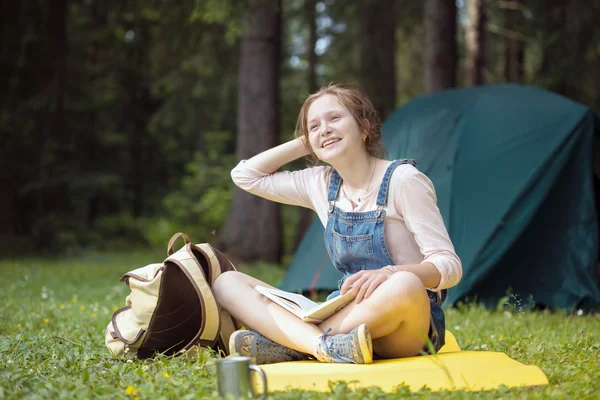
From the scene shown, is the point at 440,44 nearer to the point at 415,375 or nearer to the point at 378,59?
the point at 378,59

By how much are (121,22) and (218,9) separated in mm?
5552

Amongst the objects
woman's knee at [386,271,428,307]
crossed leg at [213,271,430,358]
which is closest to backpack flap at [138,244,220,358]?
crossed leg at [213,271,430,358]

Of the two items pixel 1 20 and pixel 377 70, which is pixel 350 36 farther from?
pixel 1 20

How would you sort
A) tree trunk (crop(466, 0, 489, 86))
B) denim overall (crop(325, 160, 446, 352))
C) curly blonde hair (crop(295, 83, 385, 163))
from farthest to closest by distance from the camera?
tree trunk (crop(466, 0, 489, 86)) → curly blonde hair (crop(295, 83, 385, 163)) → denim overall (crop(325, 160, 446, 352))

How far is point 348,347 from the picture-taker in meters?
2.77

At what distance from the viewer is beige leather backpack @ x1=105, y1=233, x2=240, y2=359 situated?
10.4ft

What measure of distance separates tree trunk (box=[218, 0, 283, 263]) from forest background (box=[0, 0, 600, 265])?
2 cm

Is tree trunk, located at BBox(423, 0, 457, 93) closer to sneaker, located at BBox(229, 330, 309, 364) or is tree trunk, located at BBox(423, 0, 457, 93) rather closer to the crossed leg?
the crossed leg

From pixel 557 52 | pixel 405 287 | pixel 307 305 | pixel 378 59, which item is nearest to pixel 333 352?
pixel 307 305

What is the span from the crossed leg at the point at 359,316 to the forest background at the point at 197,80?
4.35 m

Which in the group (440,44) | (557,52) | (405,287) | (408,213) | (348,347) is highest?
(440,44)

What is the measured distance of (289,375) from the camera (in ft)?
8.65

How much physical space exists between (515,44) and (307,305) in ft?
31.1

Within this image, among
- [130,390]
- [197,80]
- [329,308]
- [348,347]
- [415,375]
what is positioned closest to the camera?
[130,390]
